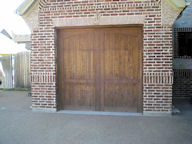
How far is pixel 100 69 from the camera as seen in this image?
6.00m

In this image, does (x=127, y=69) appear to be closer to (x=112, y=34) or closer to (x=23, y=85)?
(x=112, y=34)

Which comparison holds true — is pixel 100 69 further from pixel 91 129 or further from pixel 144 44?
pixel 91 129

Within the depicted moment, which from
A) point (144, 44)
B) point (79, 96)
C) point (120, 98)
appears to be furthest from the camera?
point (79, 96)

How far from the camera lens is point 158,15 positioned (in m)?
5.50

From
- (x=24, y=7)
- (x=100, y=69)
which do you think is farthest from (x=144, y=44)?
(x=24, y=7)

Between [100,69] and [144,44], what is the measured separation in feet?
5.18

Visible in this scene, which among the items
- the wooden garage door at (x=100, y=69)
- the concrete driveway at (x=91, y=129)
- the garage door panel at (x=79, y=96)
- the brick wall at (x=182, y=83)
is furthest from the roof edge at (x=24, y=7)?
the brick wall at (x=182, y=83)

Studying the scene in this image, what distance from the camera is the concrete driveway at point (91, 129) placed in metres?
3.91

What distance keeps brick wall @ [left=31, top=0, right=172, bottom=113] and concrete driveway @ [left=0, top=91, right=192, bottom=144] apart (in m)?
0.62

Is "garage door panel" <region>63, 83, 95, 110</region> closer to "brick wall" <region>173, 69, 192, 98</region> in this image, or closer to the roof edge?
the roof edge

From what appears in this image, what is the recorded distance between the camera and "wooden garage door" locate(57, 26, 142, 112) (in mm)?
5871

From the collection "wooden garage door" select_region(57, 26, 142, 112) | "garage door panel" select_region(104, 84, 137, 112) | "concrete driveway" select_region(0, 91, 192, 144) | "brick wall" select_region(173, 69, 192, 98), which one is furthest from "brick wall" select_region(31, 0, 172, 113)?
"brick wall" select_region(173, 69, 192, 98)

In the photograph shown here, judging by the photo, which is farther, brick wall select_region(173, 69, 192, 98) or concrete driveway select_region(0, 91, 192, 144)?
brick wall select_region(173, 69, 192, 98)

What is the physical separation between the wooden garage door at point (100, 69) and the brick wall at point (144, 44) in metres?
0.28
